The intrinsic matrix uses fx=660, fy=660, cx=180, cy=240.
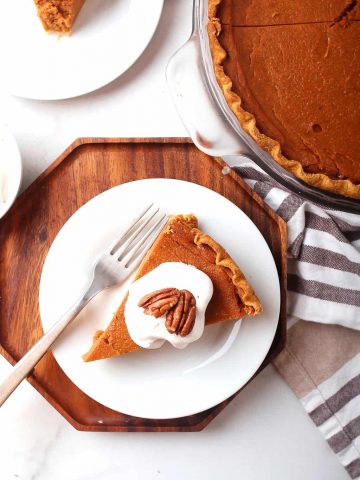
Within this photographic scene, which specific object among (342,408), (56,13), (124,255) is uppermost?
(56,13)

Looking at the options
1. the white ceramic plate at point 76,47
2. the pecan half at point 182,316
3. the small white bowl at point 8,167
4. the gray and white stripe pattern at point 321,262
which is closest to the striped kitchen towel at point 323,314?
the gray and white stripe pattern at point 321,262

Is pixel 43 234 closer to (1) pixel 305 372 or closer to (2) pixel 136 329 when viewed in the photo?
(2) pixel 136 329

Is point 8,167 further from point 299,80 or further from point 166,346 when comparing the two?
point 299,80

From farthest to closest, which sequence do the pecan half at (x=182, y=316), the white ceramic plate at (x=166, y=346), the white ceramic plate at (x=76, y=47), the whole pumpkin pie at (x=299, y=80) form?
the white ceramic plate at (x=76, y=47) → the white ceramic plate at (x=166, y=346) → the pecan half at (x=182, y=316) → the whole pumpkin pie at (x=299, y=80)

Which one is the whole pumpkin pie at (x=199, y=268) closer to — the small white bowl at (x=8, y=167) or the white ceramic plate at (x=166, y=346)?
the white ceramic plate at (x=166, y=346)

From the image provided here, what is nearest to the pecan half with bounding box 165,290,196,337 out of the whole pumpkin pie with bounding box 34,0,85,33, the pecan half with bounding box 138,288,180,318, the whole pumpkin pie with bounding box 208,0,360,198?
the pecan half with bounding box 138,288,180,318

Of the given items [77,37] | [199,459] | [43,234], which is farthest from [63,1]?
[199,459]

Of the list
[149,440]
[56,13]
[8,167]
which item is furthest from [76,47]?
[149,440]
